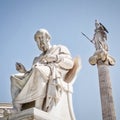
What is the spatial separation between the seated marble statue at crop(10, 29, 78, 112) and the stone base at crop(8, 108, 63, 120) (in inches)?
8.0

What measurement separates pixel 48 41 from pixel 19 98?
1.31m

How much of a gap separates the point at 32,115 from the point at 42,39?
1.74 m

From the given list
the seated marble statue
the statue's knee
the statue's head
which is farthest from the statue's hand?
the statue's knee

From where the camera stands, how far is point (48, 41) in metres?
6.63

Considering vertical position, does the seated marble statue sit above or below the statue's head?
below

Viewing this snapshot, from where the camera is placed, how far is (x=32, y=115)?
5.26m

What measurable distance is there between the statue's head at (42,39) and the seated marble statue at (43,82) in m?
0.24

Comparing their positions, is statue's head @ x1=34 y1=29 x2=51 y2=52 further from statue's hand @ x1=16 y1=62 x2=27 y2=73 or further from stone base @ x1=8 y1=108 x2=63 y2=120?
stone base @ x1=8 y1=108 x2=63 y2=120

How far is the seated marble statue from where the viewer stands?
5750mm

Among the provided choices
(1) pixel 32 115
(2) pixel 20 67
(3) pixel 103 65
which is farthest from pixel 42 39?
(3) pixel 103 65

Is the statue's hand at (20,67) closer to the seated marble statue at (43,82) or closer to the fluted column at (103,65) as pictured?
the seated marble statue at (43,82)

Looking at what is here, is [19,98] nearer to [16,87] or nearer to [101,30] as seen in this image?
[16,87]

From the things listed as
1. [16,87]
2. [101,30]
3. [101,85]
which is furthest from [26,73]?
[101,30]

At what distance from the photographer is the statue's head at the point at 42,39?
21.4 feet
